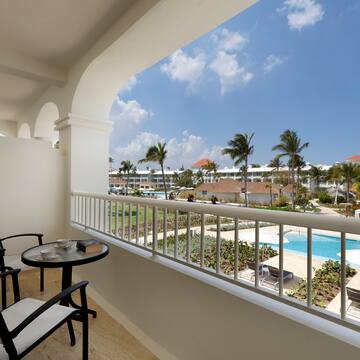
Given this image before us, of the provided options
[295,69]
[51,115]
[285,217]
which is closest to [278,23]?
[295,69]

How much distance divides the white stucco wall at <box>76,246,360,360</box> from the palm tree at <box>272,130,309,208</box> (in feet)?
24.7

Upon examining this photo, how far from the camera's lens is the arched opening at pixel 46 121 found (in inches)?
176

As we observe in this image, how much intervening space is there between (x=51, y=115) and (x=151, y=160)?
→ 3.66 m

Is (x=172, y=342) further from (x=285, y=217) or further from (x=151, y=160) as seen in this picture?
(x=151, y=160)

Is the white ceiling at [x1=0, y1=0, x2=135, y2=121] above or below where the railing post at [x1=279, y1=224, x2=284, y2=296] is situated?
above

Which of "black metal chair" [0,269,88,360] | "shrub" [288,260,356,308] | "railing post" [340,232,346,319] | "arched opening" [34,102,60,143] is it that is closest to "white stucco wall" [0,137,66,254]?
"arched opening" [34,102,60,143]

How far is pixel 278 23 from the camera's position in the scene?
10305 millimetres

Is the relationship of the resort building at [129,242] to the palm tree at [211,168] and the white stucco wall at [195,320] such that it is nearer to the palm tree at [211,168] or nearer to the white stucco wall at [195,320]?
the white stucco wall at [195,320]

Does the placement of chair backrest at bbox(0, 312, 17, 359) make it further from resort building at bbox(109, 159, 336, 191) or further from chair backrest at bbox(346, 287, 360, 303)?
resort building at bbox(109, 159, 336, 191)

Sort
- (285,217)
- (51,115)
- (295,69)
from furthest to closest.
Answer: (295,69), (51,115), (285,217)

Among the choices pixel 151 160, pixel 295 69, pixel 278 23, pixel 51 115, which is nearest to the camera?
A: pixel 51 115

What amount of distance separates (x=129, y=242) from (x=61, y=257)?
53 cm

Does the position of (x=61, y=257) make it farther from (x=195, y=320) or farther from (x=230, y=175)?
(x=230, y=175)

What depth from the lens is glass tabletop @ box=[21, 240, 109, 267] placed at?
170 centimetres
